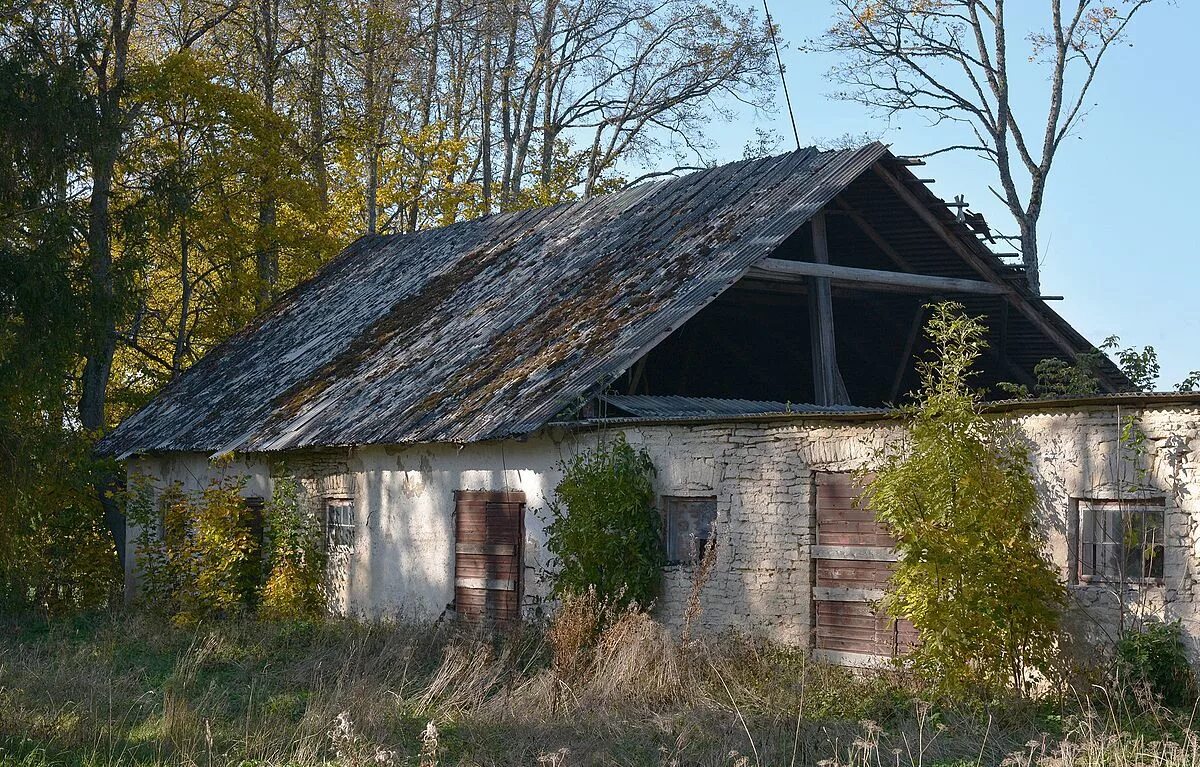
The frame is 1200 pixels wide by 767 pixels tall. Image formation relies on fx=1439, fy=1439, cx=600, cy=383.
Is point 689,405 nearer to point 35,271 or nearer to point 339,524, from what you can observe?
point 339,524

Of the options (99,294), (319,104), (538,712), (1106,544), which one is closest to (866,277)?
(1106,544)

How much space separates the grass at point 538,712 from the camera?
8805 millimetres

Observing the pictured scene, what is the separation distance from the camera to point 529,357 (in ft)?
51.3

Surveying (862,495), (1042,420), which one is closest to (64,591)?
(862,495)

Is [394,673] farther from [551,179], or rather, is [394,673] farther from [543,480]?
[551,179]

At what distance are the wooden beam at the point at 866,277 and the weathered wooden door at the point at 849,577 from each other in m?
4.06

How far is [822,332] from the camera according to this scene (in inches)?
643

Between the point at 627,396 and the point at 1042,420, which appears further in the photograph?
the point at 627,396

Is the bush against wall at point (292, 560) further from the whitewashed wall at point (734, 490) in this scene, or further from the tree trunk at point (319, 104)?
the tree trunk at point (319, 104)

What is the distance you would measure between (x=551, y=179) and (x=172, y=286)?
29.3 ft

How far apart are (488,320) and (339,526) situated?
3.09m

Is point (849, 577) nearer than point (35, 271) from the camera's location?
Yes

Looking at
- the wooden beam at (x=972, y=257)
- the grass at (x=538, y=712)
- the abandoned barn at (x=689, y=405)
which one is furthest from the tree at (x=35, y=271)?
the wooden beam at (x=972, y=257)

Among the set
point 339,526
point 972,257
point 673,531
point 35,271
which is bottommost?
point 339,526
